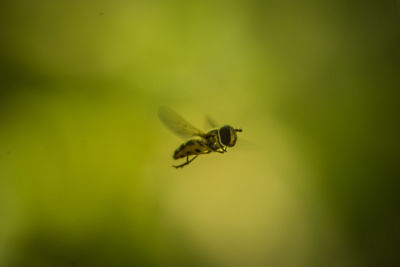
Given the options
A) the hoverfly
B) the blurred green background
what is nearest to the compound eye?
the hoverfly

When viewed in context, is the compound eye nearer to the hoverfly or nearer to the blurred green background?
the hoverfly

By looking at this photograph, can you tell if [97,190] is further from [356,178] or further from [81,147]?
[356,178]

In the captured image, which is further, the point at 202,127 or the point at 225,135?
the point at 202,127

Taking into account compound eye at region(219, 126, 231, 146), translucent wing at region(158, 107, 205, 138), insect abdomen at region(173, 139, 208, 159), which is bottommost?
compound eye at region(219, 126, 231, 146)

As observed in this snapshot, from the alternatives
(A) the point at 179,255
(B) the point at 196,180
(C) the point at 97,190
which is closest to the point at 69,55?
(C) the point at 97,190

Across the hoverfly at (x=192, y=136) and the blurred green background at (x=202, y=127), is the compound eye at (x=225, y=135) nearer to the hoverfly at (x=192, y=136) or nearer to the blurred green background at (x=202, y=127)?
the hoverfly at (x=192, y=136)
